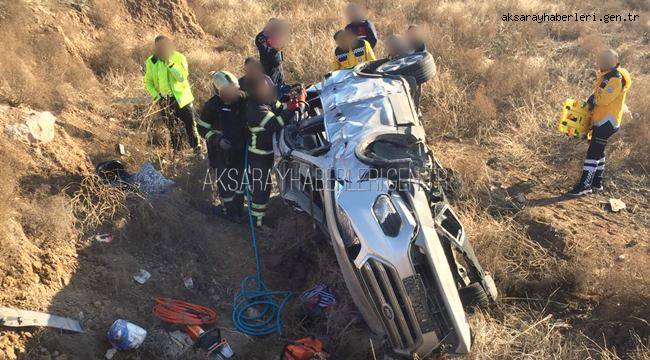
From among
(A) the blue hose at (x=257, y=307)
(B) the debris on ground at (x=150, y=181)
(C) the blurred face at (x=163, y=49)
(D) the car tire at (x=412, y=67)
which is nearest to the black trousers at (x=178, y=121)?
(C) the blurred face at (x=163, y=49)

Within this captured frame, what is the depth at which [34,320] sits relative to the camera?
3.30m

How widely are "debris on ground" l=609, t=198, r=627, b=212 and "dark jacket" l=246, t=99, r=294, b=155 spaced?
3.76m

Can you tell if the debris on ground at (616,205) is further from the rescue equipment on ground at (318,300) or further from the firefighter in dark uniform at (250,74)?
the firefighter in dark uniform at (250,74)

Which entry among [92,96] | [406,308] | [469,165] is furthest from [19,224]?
[469,165]

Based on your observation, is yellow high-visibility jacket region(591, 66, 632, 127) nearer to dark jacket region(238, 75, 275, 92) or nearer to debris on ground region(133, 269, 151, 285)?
dark jacket region(238, 75, 275, 92)

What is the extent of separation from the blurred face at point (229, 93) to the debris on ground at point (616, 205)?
431 cm

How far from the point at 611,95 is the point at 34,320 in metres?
5.77

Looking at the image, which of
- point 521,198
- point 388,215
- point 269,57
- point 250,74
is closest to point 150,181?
point 250,74

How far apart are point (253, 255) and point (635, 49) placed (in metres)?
10.3

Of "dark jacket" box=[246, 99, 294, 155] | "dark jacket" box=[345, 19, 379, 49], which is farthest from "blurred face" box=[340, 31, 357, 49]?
"dark jacket" box=[246, 99, 294, 155]

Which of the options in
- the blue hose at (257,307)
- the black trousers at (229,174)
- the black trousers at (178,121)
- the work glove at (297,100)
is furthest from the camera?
the black trousers at (178,121)

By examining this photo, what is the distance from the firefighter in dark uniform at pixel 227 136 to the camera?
189 inches

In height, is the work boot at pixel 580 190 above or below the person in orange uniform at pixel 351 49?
below

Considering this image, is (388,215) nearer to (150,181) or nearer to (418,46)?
(150,181)
